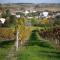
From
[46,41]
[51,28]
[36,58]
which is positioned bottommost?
[36,58]

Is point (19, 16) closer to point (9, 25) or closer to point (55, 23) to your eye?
point (9, 25)

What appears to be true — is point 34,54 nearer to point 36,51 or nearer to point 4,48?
point 36,51

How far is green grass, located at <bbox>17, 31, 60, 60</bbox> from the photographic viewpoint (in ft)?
4.97

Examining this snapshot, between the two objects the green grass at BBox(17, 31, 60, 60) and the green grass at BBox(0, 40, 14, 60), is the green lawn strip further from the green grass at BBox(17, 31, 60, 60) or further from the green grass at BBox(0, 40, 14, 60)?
the green grass at BBox(0, 40, 14, 60)

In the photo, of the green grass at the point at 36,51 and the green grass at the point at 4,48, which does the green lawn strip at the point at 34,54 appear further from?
the green grass at the point at 4,48

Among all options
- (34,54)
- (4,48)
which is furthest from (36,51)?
(4,48)

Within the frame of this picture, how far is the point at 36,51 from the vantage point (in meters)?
1.52

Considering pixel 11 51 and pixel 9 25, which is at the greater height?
pixel 9 25

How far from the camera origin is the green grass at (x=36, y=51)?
1515 millimetres

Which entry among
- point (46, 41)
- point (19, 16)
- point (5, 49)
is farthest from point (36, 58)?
point (19, 16)

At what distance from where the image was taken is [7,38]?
1.56 metres

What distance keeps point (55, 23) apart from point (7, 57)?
48cm

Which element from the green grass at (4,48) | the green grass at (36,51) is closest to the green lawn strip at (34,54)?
the green grass at (36,51)

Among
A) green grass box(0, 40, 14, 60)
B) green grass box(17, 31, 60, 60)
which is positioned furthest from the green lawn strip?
green grass box(0, 40, 14, 60)
